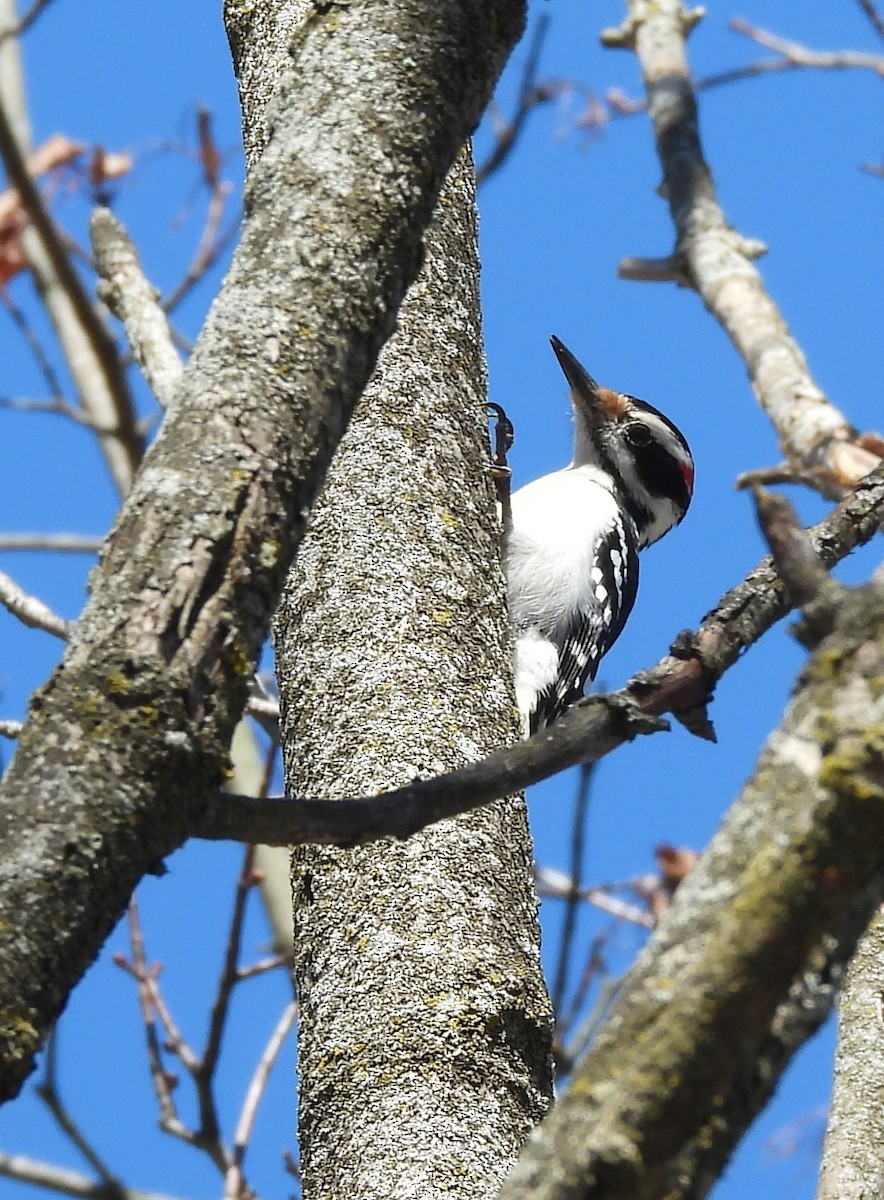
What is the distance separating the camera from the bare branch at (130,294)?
12.4 feet

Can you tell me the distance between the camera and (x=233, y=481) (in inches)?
59.9

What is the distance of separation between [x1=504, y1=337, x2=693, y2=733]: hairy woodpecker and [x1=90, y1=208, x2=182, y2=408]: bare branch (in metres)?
1.53

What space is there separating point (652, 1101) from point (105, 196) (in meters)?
2.49

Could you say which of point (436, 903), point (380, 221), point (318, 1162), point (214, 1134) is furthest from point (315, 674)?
point (214, 1134)

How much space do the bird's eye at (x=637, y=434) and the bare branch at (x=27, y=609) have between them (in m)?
3.91

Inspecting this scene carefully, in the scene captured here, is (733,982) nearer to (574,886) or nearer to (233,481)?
(233,481)

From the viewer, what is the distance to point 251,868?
385cm

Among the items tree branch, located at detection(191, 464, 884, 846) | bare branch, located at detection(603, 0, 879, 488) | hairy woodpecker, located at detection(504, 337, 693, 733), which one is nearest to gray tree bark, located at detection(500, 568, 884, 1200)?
tree branch, located at detection(191, 464, 884, 846)

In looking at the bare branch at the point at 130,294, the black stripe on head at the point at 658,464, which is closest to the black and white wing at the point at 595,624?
the black stripe on head at the point at 658,464

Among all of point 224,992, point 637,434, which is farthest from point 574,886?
point 637,434

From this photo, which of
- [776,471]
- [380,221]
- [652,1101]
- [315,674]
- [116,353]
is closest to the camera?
[652,1101]

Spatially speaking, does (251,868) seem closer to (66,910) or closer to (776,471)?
(776,471)

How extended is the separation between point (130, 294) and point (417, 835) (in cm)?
211

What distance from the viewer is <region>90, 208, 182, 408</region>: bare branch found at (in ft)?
12.4
